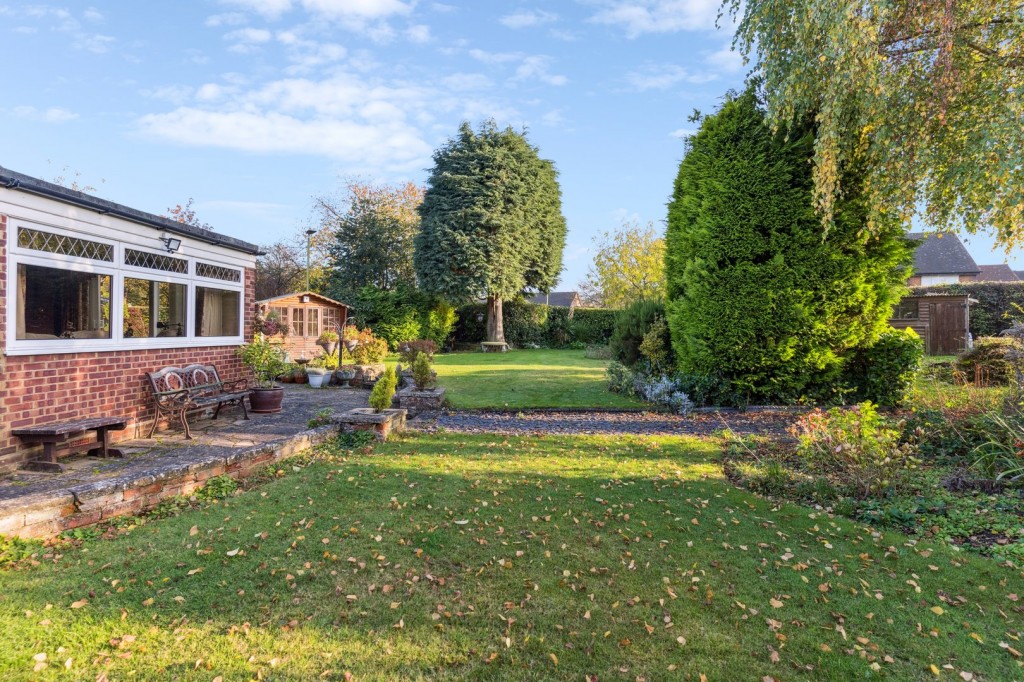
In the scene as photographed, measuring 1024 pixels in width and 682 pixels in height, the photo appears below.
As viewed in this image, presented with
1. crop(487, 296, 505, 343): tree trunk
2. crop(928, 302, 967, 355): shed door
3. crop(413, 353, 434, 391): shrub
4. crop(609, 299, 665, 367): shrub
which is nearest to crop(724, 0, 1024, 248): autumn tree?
crop(609, 299, 665, 367): shrub

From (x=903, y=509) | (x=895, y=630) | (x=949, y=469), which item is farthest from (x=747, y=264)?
(x=895, y=630)

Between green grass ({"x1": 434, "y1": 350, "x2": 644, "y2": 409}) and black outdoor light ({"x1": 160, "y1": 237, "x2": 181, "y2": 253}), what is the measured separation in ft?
18.3

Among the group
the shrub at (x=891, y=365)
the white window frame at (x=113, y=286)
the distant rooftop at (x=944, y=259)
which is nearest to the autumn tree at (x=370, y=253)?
the white window frame at (x=113, y=286)

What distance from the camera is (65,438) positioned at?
18.8 ft

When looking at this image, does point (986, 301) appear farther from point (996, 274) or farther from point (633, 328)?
point (996, 274)

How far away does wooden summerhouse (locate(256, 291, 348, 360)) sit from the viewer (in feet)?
62.1

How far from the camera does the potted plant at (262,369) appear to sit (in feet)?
30.8

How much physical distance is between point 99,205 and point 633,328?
35.2 ft

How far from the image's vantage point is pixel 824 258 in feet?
30.1

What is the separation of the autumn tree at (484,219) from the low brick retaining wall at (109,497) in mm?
20110

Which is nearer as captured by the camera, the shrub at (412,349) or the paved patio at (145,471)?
the paved patio at (145,471)

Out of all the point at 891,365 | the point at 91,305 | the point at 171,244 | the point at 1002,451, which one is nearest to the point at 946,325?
the point at 891,365

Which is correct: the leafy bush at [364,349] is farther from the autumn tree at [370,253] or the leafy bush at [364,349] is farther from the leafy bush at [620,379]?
the leafy bush at [620,379]

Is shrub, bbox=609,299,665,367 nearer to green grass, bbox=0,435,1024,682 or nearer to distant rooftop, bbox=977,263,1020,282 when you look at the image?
green grass, bbox=0,435,1024,682
